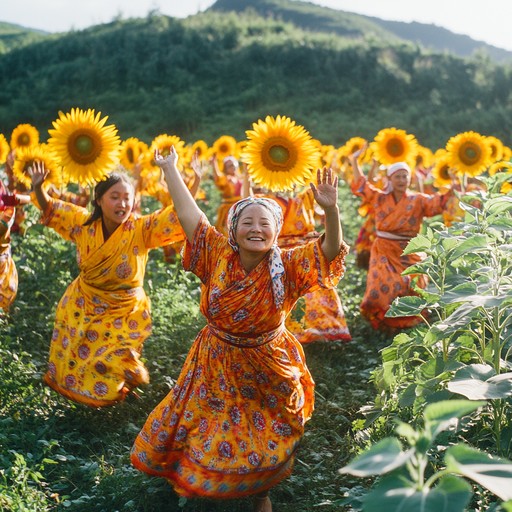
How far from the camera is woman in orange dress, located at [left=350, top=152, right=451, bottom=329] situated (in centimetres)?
734

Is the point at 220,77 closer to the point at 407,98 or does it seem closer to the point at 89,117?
the point at 407,98

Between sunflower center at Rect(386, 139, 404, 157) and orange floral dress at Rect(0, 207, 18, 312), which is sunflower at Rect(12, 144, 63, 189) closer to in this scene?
orange floral dress at Rect(0, 207, 18, 312)

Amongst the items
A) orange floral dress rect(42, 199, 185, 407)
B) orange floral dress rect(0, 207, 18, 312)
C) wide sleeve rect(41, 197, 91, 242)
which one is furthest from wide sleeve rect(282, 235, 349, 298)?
orange floral dress rect(0, 207, 18, 312)

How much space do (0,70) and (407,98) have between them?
28.0m

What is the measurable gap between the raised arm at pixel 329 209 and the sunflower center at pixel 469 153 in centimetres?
489

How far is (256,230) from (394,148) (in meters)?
5.49

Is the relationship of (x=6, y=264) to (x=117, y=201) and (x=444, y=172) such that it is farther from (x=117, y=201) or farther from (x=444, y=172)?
(x=444, y=172)

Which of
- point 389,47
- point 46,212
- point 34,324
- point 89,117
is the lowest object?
point 34,324

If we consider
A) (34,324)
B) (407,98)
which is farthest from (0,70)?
(34,324)

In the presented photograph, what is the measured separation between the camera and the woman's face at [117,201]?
201 inches

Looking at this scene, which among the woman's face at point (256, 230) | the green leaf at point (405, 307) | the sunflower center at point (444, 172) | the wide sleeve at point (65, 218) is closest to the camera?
the green leaf at point (405, 307)

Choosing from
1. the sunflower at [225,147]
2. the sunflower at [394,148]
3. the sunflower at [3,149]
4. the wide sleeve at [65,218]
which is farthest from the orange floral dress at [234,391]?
the sunflower at [225,147]

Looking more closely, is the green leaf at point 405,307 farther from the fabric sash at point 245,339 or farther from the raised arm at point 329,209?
the fabric sash at point 245,339

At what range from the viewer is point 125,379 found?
16.8 ft
